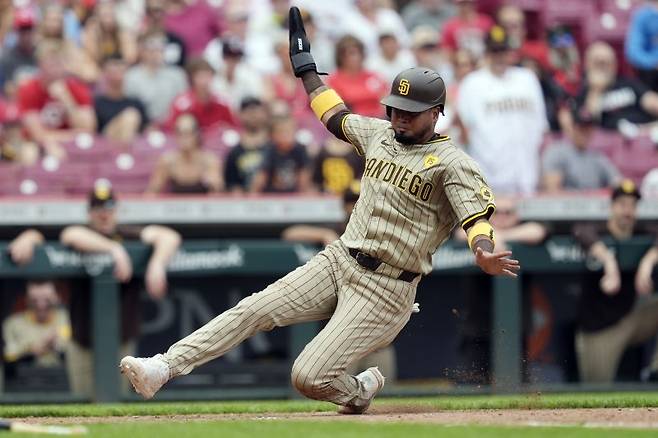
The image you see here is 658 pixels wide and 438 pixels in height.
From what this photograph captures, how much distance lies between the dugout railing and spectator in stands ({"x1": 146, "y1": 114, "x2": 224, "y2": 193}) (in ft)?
1.89

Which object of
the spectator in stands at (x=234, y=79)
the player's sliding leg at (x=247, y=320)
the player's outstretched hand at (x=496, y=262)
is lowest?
the player's sliding leg at (x=247, y=320)

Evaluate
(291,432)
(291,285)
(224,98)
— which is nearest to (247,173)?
(224,98)

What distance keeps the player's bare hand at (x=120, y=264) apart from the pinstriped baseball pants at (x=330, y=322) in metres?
3.65

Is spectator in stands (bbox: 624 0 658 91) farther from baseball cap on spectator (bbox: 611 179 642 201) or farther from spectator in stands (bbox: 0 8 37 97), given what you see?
spectator in stands (bbox: 0 8 37 97)

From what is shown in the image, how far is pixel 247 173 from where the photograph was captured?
1172 centimetres

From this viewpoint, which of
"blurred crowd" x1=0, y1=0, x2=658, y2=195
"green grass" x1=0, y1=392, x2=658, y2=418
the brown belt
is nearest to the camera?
the brown belt

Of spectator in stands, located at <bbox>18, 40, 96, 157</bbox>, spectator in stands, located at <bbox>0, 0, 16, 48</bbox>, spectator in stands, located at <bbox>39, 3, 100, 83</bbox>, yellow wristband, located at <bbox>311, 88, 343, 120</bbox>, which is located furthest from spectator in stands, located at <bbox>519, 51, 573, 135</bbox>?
yellow wristband, located at <bbox>311, 88, 343, 120</bbox>

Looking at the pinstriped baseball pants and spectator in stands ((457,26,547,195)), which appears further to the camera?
spectator in stands ((457,26,547,195))

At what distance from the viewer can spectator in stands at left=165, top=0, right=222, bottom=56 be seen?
531 inches

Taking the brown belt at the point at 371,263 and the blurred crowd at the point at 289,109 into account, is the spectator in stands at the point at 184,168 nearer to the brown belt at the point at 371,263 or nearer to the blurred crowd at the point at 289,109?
the blurred crowd at the point at 289,109

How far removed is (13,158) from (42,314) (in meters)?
1.41

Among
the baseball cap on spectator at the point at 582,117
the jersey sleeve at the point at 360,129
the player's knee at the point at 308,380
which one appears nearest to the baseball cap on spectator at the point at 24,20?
the baseball cap on spectator at the point at 582,117

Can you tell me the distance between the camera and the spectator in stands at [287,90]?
12766 millimetres

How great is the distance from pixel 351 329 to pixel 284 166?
4.79 metres
